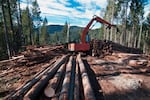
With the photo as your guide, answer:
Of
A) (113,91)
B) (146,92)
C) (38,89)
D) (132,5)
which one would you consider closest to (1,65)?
(38,89)

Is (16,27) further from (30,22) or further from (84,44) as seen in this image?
(84,44)

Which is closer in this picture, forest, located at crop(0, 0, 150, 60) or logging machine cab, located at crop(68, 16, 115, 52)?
logging machine cab, located at crop(68, 16, 115, 52)

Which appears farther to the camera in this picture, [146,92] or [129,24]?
[129,24]

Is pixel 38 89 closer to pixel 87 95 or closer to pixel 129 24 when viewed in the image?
pixel 87 95

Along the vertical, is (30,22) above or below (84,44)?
above

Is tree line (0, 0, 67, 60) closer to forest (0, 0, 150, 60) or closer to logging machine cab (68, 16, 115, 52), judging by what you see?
forest (0, 0, 150, 60)

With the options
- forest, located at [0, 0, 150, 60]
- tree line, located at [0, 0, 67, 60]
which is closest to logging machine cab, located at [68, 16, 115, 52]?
forest, located at [0, 0, 150, 60]

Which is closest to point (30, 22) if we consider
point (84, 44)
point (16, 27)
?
point (16, 27)

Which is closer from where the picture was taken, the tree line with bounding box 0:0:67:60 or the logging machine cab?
the logging machine cab

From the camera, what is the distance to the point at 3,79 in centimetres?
798

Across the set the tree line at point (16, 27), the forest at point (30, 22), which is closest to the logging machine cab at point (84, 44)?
the forest at point (30, 22)

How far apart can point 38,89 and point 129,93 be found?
118 inches

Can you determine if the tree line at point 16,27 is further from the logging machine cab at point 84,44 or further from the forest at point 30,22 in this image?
the logging machine cab at point 84,44

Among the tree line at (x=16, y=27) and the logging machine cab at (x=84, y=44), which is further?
the tree line at (x=16, y=27)
